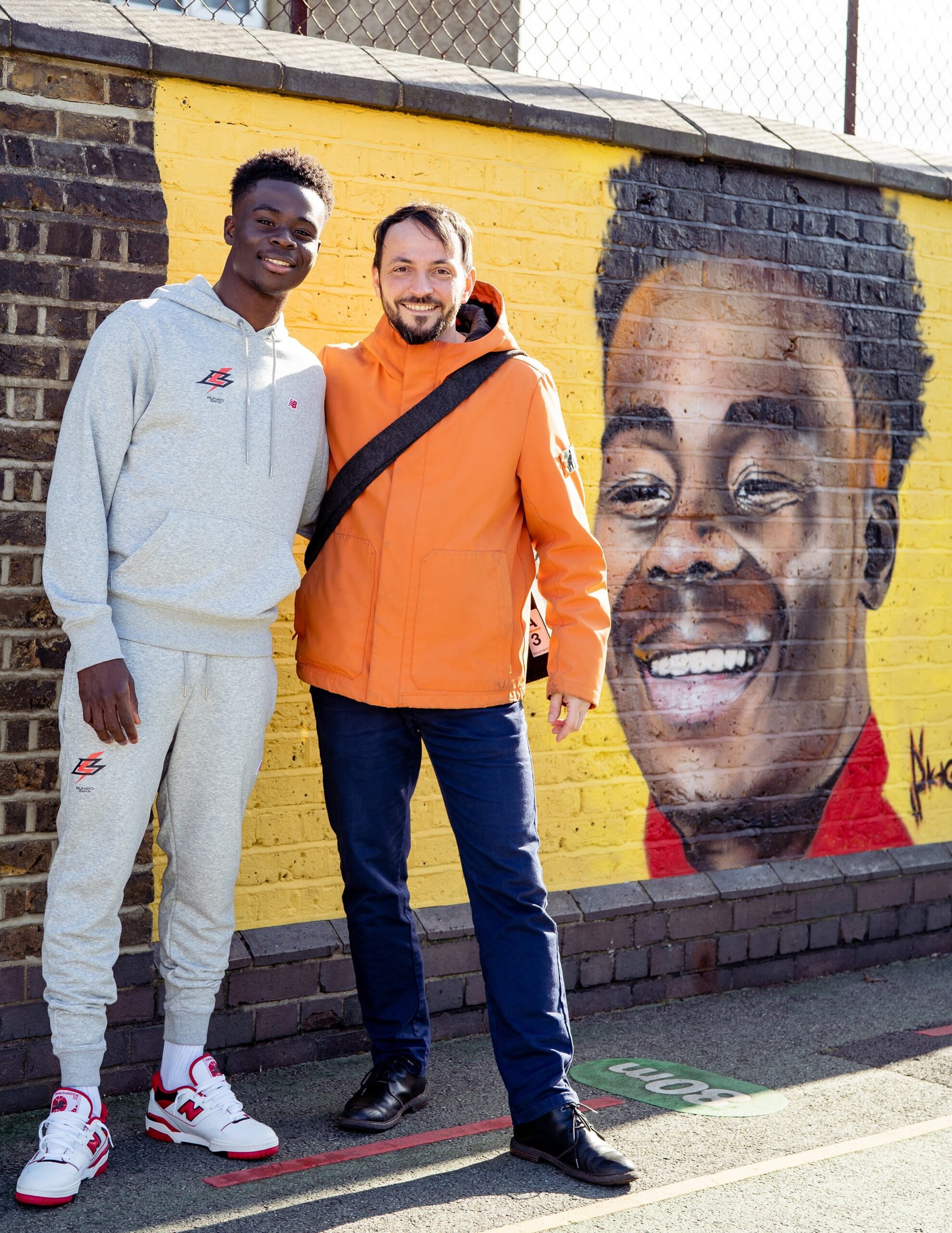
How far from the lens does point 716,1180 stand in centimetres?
336

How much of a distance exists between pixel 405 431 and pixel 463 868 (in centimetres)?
115

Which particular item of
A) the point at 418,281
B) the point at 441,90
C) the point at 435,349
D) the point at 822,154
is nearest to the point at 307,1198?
the point at 435,349

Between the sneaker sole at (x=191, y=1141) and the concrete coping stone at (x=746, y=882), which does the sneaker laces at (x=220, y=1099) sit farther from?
the concrete coping stone at (x=746, y=882)

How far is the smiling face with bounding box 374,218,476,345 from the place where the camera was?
3.46 m

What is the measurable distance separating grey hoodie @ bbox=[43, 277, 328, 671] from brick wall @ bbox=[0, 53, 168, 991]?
0.49 metres

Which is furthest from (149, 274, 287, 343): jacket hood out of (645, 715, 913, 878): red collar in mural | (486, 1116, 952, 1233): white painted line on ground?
(645, 715, 913, 878): red collar in mural

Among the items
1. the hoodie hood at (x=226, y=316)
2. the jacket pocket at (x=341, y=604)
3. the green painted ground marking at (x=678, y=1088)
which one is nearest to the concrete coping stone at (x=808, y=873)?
the green painted ground marking at (x=678, y=1088)

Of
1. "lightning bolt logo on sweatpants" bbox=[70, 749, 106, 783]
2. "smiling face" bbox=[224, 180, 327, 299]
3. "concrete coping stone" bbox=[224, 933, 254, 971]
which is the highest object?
"smiling face" bbox=[224, 180, 327, 299]

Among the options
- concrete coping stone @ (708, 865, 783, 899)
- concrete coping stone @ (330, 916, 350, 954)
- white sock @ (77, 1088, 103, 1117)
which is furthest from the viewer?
concrete coping stone @ (708, 865, 783, 899)

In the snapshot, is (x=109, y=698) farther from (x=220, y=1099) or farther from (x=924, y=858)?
(x=924, y=858)

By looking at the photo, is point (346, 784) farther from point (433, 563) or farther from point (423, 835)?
point (423, 835)

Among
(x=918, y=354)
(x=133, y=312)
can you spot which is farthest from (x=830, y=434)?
(x=133, y=312)
